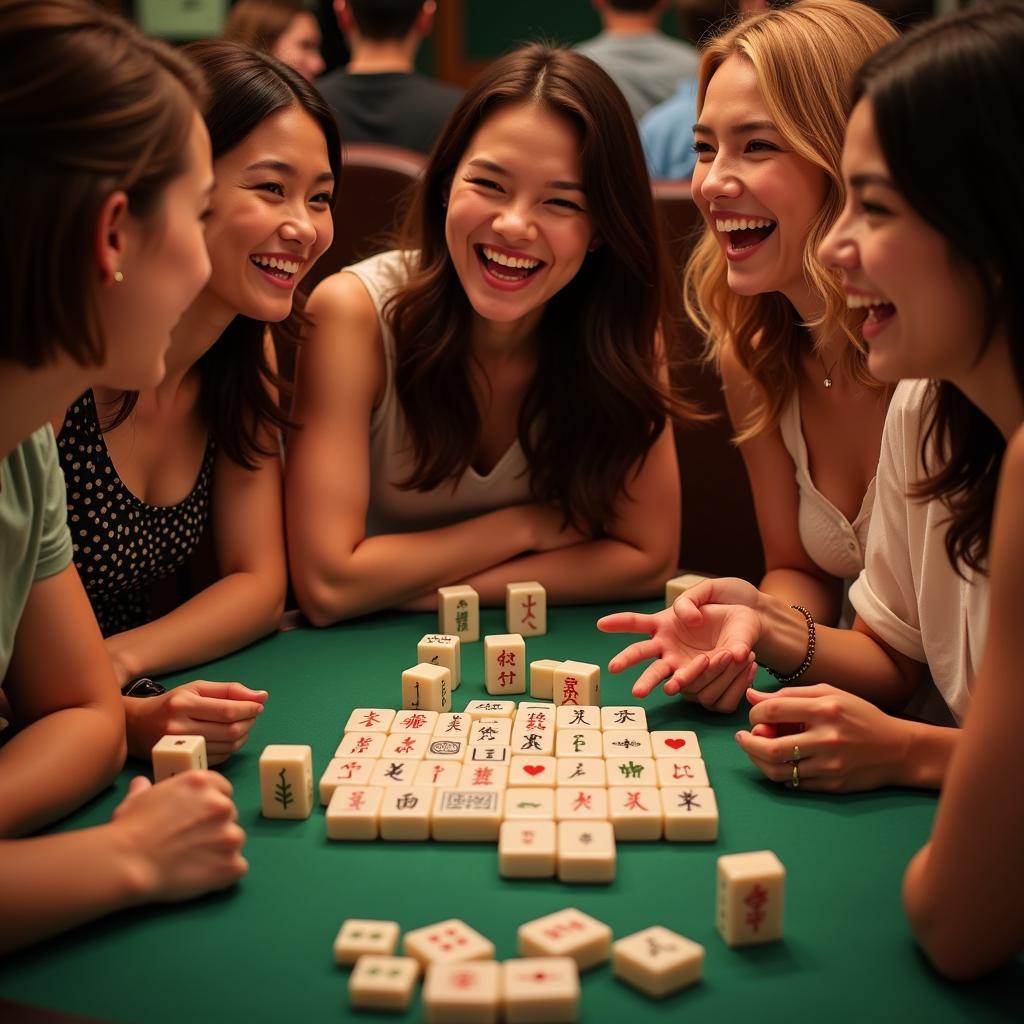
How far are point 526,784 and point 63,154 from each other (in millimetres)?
823

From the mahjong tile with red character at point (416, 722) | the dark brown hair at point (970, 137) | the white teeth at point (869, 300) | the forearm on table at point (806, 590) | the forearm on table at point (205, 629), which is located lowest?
the forearm on table at point (806, 590)

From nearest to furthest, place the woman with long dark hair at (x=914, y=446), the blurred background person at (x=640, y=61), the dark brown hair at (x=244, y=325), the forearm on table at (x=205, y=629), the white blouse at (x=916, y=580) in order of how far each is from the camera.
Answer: the woman with long dark hair at (x=914, y=446) < the white blouse at (x=916, y=580) < the forearm on table at (x=205, y=629) < the dark brown hair at (x=244, y=325) < the blurred background person at (x=640, y=61)

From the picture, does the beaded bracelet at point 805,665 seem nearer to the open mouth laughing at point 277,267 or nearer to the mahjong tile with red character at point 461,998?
the mahjong tile with red character at point 461,998

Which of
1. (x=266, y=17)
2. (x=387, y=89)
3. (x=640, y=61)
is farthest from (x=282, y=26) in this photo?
(x=640, y=61)

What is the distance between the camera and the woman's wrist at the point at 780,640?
1.77 metres

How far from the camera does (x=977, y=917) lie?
1115 millimetres

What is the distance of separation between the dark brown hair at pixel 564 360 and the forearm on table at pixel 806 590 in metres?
0.32

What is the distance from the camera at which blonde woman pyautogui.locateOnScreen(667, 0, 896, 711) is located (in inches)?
76.4

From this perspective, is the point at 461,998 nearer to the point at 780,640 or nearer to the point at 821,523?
the point at 780,640

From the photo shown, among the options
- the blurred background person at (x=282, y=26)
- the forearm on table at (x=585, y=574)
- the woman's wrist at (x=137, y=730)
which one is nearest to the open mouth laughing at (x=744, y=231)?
the forearm on table at (x=585, y=574)

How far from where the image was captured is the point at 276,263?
2.00 metres

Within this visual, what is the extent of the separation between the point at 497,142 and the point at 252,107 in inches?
16.3

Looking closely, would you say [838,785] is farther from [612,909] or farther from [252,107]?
[252,107]

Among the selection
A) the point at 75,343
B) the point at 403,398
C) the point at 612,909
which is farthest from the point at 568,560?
the point at 75,343
